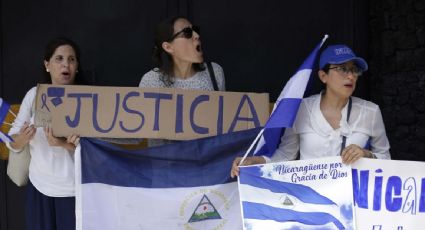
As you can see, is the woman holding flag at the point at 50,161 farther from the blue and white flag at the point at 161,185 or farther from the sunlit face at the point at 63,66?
the blue and white flag at the point at 161,185

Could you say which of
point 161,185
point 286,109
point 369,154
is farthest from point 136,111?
point 369,154

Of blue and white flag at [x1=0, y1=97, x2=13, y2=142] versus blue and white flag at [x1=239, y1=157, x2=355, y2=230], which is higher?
blue and white flag at [x1=0, y1=97, x2=13, y2=142]

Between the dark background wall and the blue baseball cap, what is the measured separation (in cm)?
186

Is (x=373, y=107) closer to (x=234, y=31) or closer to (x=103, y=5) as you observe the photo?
(x=234, y=31)

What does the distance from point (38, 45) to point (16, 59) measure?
0.73 ft

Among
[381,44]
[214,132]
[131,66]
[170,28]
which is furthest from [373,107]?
[131,66]

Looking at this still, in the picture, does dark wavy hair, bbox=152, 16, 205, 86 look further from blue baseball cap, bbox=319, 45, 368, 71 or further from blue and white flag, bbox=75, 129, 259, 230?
blue baseball cap, bbox=319, 45, 368, 71

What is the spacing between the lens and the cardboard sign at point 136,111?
4.14 meters

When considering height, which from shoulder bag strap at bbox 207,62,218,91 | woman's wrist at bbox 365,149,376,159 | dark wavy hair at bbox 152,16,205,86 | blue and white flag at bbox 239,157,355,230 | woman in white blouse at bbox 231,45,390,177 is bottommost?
blue and white flag at bbox 239,157,355,230

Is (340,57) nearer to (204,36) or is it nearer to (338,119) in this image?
(338,119)

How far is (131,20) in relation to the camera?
5.82m

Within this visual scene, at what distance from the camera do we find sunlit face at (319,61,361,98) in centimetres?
389

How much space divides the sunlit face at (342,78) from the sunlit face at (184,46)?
3.01 ft

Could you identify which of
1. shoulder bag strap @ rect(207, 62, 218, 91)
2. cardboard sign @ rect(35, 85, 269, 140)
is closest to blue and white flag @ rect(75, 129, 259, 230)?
cardboard sign @ rect(35, 85, 269, 140)
